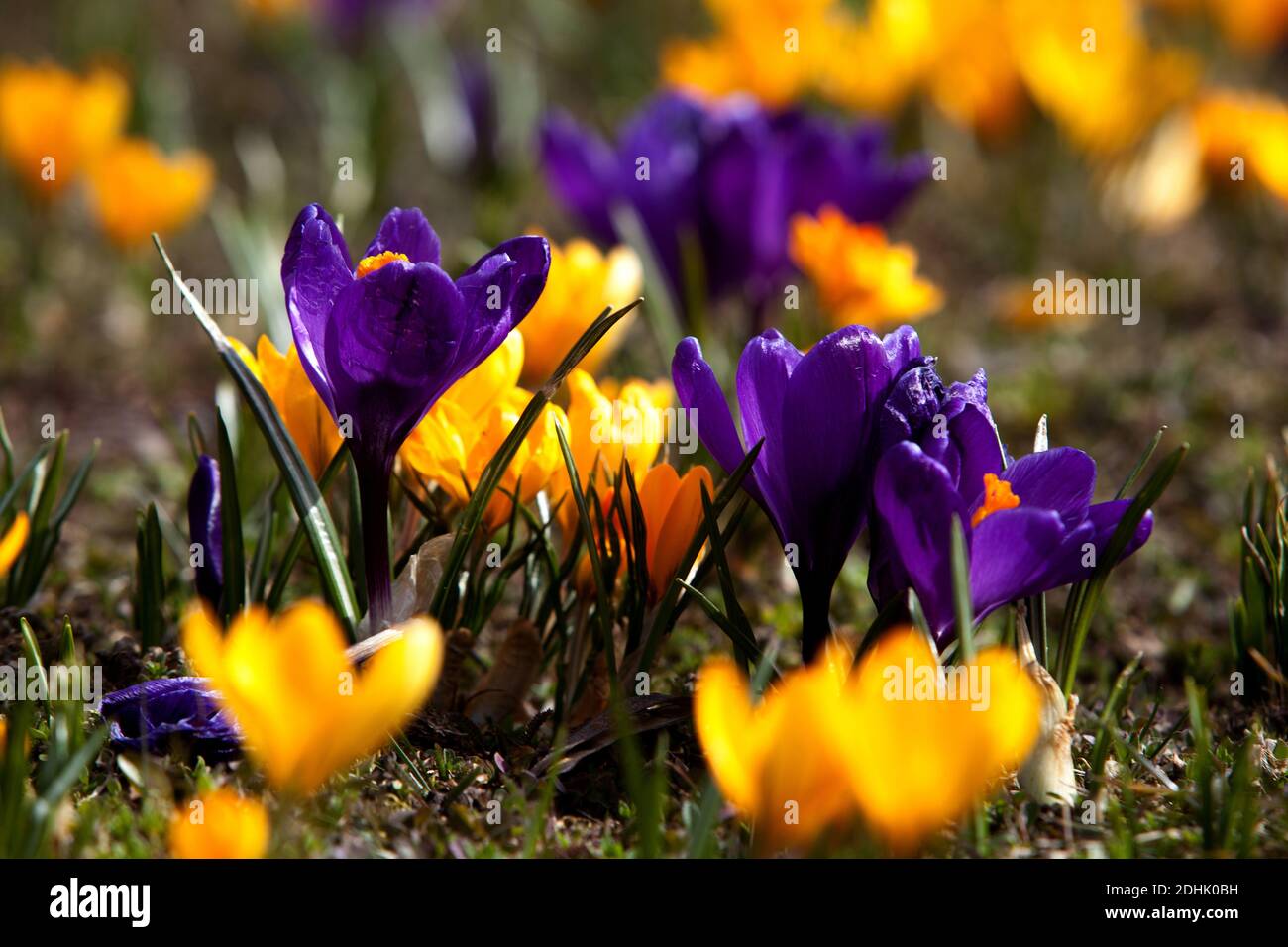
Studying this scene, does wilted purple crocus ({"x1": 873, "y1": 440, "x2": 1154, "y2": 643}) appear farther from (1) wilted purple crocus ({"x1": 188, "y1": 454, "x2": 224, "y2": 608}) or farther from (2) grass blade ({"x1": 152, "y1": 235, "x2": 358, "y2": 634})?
(1) wilted purple crocus ({"x1": 188, "y1": 454, "x2": 224, "y2": 608})

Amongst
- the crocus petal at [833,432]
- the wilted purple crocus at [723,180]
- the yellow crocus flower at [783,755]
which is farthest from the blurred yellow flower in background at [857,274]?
the yellow crocus flower at [783,755]

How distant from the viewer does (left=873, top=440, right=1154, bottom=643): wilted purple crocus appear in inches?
40.0

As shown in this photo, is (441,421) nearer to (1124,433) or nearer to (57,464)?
(57,464)

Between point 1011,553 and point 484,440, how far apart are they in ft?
1.57

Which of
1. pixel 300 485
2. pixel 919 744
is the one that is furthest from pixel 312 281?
pixel 919 744

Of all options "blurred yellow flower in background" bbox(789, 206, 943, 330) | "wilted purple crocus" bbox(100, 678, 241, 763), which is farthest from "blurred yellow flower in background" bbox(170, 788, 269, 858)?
"blurred yellow flower in background" bbox(789, 206, 943, 330)

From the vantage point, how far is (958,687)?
37.9 inches

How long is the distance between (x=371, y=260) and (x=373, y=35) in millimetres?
2947

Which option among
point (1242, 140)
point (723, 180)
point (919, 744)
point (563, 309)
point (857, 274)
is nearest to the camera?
point (919, 744)

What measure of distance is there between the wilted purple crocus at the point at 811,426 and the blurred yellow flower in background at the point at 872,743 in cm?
18

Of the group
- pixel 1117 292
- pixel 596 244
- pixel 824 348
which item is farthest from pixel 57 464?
pixel 1117 292

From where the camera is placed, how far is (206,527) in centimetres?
128

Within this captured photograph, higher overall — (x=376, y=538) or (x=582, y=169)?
(x=582, y=169)

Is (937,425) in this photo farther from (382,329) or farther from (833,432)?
(382,329)
